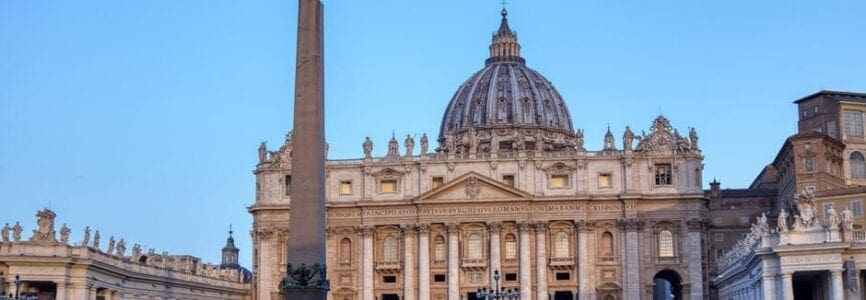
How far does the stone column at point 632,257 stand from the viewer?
78.0m

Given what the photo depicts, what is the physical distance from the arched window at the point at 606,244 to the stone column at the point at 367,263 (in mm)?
15731

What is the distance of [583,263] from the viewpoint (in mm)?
78250

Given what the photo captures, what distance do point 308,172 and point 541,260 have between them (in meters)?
56.6

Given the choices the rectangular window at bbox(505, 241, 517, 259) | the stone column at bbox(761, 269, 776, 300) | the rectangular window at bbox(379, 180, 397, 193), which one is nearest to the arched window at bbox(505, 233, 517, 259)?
the rectangular window at bbox(505, 241, 517, 259)

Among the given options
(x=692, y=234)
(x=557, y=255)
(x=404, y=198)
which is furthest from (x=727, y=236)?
(x=404, y=198)

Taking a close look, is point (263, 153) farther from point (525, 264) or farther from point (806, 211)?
point (806, 211)

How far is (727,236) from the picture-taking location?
8706 centimetres

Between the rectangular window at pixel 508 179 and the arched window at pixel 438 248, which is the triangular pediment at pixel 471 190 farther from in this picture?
the arched window at pixel 438 248

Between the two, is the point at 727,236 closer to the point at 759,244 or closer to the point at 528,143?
the point at 528,143

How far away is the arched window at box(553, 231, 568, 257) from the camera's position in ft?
261

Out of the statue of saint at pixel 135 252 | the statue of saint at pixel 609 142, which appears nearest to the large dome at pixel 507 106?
the statue of saint at pixel 609 142

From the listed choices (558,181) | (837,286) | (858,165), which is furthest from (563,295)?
(837,286)

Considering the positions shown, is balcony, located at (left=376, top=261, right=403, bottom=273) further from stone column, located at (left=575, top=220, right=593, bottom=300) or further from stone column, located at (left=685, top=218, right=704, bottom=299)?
stone column, located at (left=685, top=218, right=704, bottom=299)

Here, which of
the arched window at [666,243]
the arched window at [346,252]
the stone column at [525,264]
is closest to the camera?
the stone column at [525,264]
